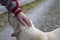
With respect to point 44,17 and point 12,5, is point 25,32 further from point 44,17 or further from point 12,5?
point 44,17

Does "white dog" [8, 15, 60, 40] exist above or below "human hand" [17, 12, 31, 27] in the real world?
below

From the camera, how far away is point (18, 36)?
2.56 meters

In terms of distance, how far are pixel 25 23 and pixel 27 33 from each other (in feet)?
0.42

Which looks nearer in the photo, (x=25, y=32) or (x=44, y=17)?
(x=25, y=32)

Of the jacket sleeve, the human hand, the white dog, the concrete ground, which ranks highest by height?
the jacket sleeve

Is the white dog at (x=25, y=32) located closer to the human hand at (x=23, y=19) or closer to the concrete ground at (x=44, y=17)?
the human hand at (x=23, y=19)

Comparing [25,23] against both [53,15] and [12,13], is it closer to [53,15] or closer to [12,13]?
[12,13]

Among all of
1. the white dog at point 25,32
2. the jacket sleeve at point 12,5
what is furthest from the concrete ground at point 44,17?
the jacket sleeve at point 12,5

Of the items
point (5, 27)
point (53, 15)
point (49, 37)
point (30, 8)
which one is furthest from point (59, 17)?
point (49, 37)

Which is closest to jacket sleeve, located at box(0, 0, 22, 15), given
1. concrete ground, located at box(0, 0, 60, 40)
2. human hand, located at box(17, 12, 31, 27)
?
human hand, located at box(17, 12, 31, 27)

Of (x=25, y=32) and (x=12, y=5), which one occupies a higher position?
(x=12, y=5)

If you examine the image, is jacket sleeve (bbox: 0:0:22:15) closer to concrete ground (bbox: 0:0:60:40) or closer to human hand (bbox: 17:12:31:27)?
human hand (bbox: 17:12:31:27)

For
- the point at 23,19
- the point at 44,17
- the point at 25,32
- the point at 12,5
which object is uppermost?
the point at 12,5

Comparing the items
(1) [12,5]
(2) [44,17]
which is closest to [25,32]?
(1) [12,5]
